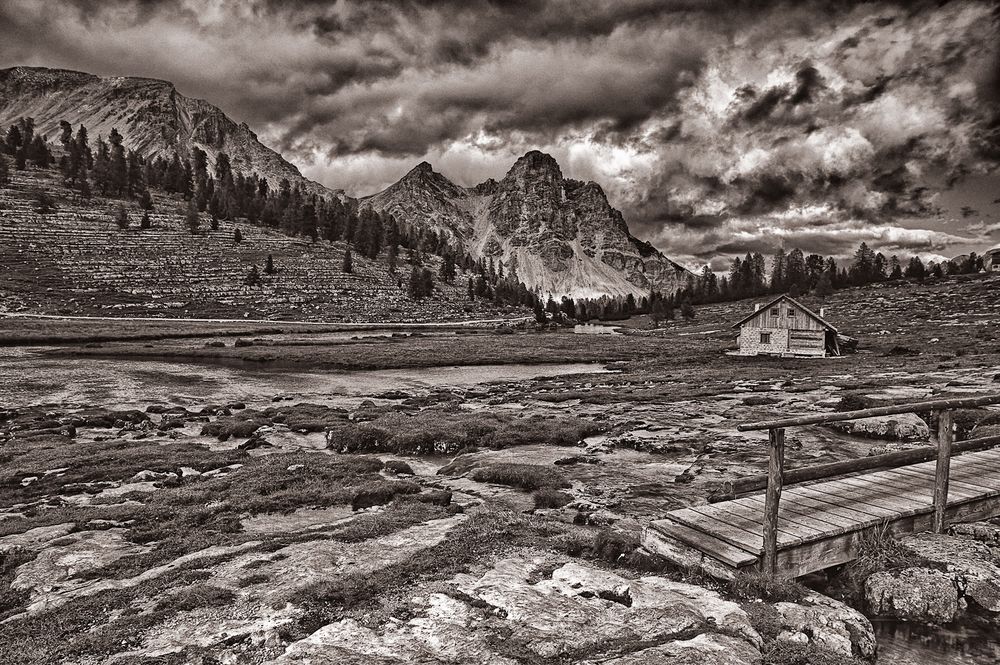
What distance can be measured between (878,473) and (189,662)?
45.3 feet

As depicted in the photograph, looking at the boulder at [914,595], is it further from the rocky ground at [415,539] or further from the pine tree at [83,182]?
the pine tree at [83,182]

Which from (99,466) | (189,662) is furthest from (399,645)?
(99,466)

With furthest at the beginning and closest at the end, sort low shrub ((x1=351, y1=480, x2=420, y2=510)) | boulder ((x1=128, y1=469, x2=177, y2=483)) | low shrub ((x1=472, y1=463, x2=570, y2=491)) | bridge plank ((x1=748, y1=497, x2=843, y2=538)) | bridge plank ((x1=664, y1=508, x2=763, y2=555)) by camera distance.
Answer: boulder ((x1=128, y1=469, x2=177, y2=483)) < low shrub ((x1=472, y1=463, x2=570, y2=491)) < low shrub ((x1=351, y1=480, x2=420, y2=510)) < bridge plank ((x1=748, y1=497, x2=843, y2=538)) < bridge plank ((x1=664, y1=508, x2=763, y2=555))

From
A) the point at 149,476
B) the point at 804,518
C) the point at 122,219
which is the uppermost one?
the point at 122,219

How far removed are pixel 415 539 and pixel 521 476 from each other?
5.77 m

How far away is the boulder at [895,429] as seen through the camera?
66.5 feet

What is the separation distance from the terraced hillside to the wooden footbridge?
12693cm

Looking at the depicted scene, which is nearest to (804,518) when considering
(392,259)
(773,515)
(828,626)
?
(773,515)

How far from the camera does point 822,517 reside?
9.54 m

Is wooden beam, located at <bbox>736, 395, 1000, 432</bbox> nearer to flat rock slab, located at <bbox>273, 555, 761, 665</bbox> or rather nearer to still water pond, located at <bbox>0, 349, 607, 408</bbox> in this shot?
flat rock slab, located at <bbox>273, 555, 761, 665</bbox>

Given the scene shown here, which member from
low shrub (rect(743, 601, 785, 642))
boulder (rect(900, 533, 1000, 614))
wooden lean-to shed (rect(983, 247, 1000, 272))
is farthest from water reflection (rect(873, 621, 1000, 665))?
wooden lean-to shed (rect(983, 247, 1000, 272))

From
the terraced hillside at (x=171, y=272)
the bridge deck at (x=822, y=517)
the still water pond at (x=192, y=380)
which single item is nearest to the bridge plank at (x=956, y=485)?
the bridge deck at (x=822, y=517)

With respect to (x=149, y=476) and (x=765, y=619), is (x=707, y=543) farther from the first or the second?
(x=149, y=476)

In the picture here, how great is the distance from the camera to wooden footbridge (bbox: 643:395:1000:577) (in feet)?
27.6
